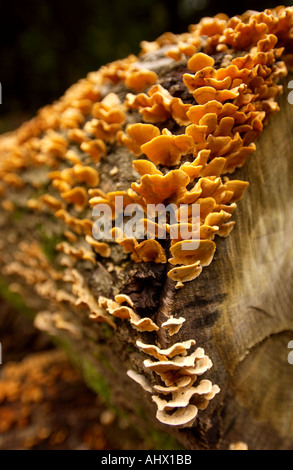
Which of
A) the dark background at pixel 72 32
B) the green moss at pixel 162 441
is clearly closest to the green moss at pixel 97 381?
the green moss at pixel 162 441

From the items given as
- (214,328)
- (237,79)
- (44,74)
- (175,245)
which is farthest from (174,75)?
(44,74)

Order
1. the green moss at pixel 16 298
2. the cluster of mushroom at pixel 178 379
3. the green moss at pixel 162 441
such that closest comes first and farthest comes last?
the cluster of mushroom at pixel 178 379
the green moss at pixel 162 441
the green moss at pixel 16 298

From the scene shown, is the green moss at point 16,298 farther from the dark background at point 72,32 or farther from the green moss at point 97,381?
the dark background at point 72,32

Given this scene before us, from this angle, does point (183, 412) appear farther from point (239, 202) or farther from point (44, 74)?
point (44, 74)

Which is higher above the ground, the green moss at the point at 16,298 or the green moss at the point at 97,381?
the green moss at the point at 16,298

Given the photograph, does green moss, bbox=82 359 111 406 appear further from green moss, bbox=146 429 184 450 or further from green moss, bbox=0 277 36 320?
green moss, bbox=0 277 36 320

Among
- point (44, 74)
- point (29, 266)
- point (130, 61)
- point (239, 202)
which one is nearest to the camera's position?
point (239, 202)

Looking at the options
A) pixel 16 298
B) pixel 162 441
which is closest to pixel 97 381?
pixel 162 441
